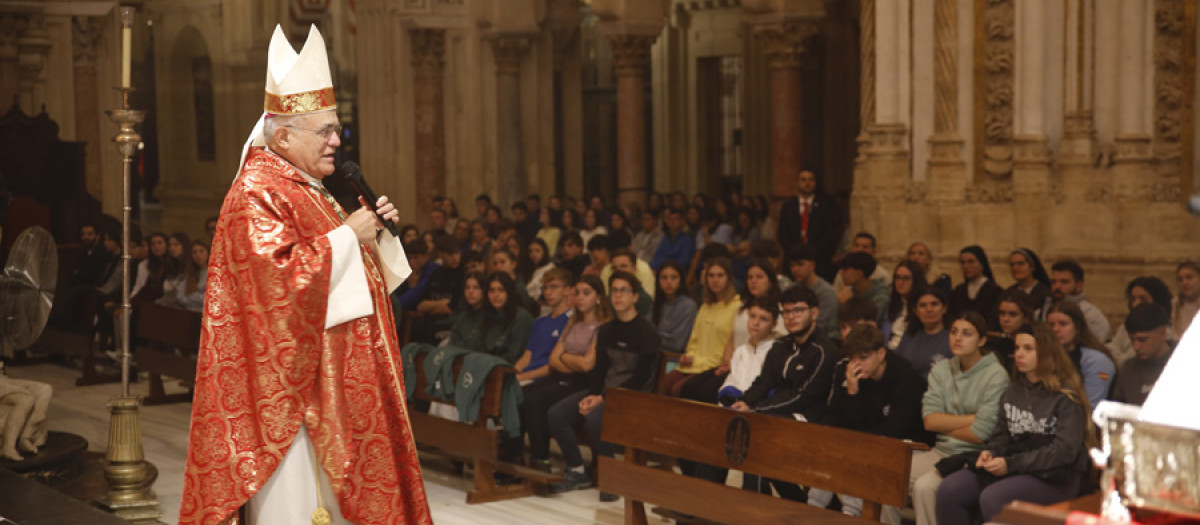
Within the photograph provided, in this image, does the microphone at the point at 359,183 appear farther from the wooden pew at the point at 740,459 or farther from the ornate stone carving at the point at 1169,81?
the ornate stone carving at the point at 1169,81

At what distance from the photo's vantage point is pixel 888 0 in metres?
11.7

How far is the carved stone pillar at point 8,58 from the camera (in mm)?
15406

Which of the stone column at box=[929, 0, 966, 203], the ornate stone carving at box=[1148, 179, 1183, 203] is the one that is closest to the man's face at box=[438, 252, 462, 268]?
the stone column at box=[929, 0, 966, 203]

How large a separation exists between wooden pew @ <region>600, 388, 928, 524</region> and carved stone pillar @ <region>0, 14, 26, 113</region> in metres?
11.5

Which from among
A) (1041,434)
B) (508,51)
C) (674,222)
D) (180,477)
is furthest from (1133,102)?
(508,51)

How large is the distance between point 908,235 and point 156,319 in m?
6.27

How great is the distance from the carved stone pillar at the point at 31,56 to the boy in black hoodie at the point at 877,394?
40.9 ft

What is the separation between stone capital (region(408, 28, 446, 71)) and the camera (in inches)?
685

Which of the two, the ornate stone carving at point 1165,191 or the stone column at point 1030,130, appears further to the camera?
the stone column at point 1030,130

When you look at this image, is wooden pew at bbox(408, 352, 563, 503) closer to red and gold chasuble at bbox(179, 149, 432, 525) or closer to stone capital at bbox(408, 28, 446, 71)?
red and gold chasuble at bbox(179, 149, 432, 525)

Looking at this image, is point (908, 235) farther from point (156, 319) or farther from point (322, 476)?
point (322, 476)

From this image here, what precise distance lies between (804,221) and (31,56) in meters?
9.56

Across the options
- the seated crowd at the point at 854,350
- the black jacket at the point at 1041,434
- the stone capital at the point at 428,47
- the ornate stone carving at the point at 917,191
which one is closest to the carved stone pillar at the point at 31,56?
the stone capital at the point at 428,47

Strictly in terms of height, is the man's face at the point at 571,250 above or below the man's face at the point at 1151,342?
above
